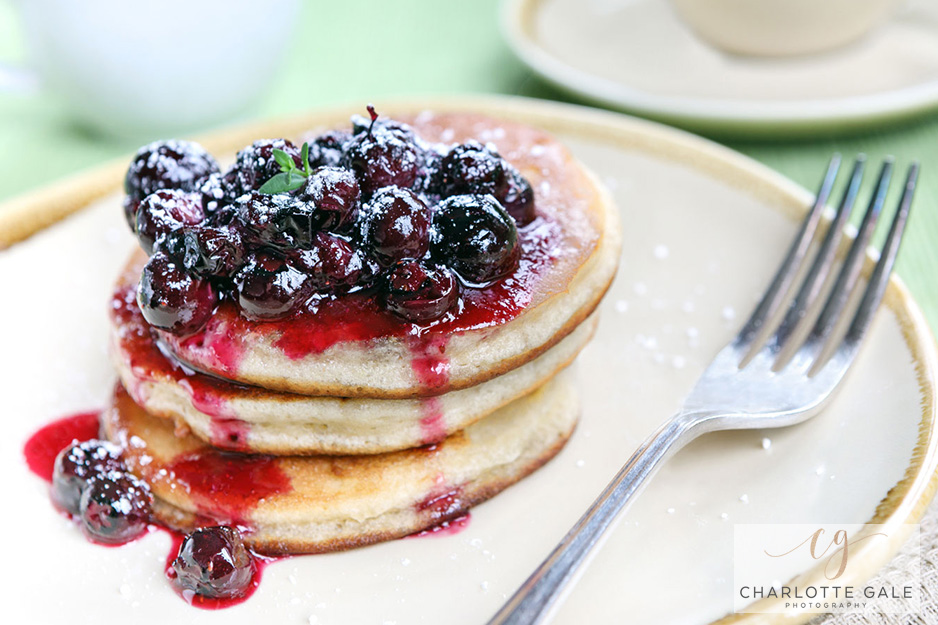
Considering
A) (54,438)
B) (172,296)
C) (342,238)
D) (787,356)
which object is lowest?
(54,438)

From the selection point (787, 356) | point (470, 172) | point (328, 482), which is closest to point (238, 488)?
point (328, 482)

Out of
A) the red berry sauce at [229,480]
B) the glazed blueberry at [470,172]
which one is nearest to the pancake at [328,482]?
the red berry sauce at [229,480]

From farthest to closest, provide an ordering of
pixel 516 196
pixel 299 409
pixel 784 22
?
pixel 784 22 → pixel 516 196 → pixel 299 409

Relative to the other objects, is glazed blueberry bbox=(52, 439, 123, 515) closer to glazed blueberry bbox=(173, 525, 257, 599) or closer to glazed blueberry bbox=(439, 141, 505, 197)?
glazed blueberry bbox=(173, 525, 257, 599)

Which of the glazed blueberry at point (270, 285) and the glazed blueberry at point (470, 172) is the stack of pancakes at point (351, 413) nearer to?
the glazed blueberry at point (270, 285)

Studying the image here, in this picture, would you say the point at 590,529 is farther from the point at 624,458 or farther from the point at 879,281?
the point at 879,281

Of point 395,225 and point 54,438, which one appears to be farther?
point 54,438
